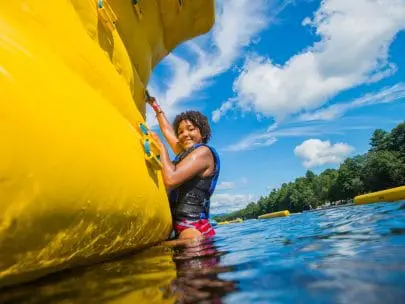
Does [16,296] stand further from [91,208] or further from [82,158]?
[82,158]

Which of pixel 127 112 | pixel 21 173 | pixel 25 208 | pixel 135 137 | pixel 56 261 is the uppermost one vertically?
pixel 127 112

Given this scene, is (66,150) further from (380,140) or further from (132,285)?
(380,140)

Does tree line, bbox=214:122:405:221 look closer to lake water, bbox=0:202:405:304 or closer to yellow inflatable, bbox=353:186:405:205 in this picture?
yellow inflatable, bbox=353:186:405:205

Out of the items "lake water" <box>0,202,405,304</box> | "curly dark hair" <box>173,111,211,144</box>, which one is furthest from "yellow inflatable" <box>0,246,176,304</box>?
"curly dark hair" <box>173,111,211,144</box>

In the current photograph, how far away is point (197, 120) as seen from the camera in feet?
12.9

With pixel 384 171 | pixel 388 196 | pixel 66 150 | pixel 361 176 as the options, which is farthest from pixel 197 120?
pixel 361 176

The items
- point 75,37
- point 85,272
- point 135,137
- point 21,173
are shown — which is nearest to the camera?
point 21,173

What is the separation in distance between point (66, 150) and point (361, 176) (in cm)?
5310

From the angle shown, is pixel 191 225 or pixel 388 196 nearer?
pixel 191 225

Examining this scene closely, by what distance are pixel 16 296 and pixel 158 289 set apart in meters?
0.50

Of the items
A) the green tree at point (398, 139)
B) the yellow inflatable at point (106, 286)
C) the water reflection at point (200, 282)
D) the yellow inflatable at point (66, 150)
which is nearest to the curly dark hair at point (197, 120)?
the yellow inflatable at point (66, 150)

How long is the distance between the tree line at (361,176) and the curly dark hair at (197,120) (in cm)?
4449

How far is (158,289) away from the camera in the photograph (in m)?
1.23

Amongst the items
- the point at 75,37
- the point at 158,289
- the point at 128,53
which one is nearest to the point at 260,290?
the point at 158,289
